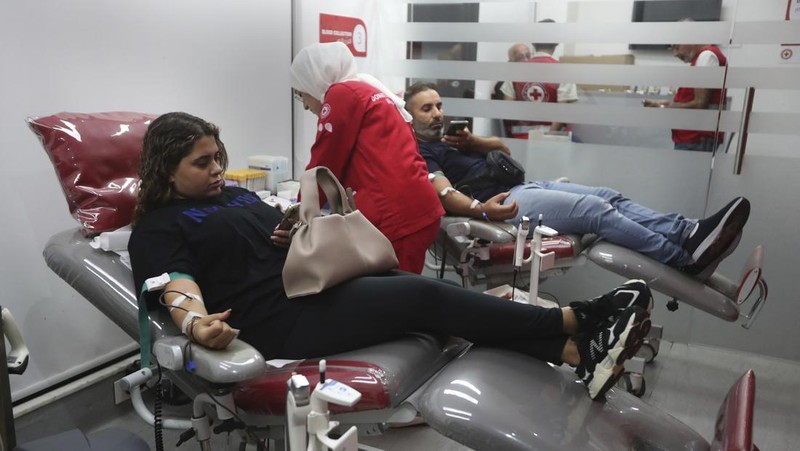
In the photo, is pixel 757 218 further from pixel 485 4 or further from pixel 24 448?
pixel 24 448

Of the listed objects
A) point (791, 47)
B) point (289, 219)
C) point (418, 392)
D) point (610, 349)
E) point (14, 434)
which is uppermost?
point (791, 47)

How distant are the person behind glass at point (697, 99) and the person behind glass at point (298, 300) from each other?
1751 millimetres

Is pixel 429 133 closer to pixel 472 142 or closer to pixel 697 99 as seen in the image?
pixel 472 142

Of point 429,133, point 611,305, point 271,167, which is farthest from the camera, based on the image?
point 429,133

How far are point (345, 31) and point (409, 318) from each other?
2.35 metres

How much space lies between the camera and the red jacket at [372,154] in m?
2.26

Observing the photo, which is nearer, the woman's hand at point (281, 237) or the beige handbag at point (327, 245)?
the beige handbag at point (327, 245)

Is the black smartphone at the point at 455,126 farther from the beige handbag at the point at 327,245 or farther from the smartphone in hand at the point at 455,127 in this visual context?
the beige handbag at the point at 327,245

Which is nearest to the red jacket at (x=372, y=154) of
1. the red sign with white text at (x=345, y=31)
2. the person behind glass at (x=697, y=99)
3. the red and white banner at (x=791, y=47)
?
the red sign with white text at (x=345, y=31)

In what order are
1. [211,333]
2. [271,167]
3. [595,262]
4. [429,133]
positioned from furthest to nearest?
[429,133]
[271,167]
[595,262]
[211,333]

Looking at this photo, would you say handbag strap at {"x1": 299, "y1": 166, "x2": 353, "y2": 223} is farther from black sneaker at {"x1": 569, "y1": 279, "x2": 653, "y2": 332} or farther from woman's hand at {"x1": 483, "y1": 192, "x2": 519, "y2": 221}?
woman's hand at {"x1": 483, "y1": 192, "x2": 519, "y2": 221}

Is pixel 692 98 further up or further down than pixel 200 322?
further up

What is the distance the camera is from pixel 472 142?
3.13 meters

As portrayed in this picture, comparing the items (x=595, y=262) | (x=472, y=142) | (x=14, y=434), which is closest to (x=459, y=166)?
(x=472, y=142)
